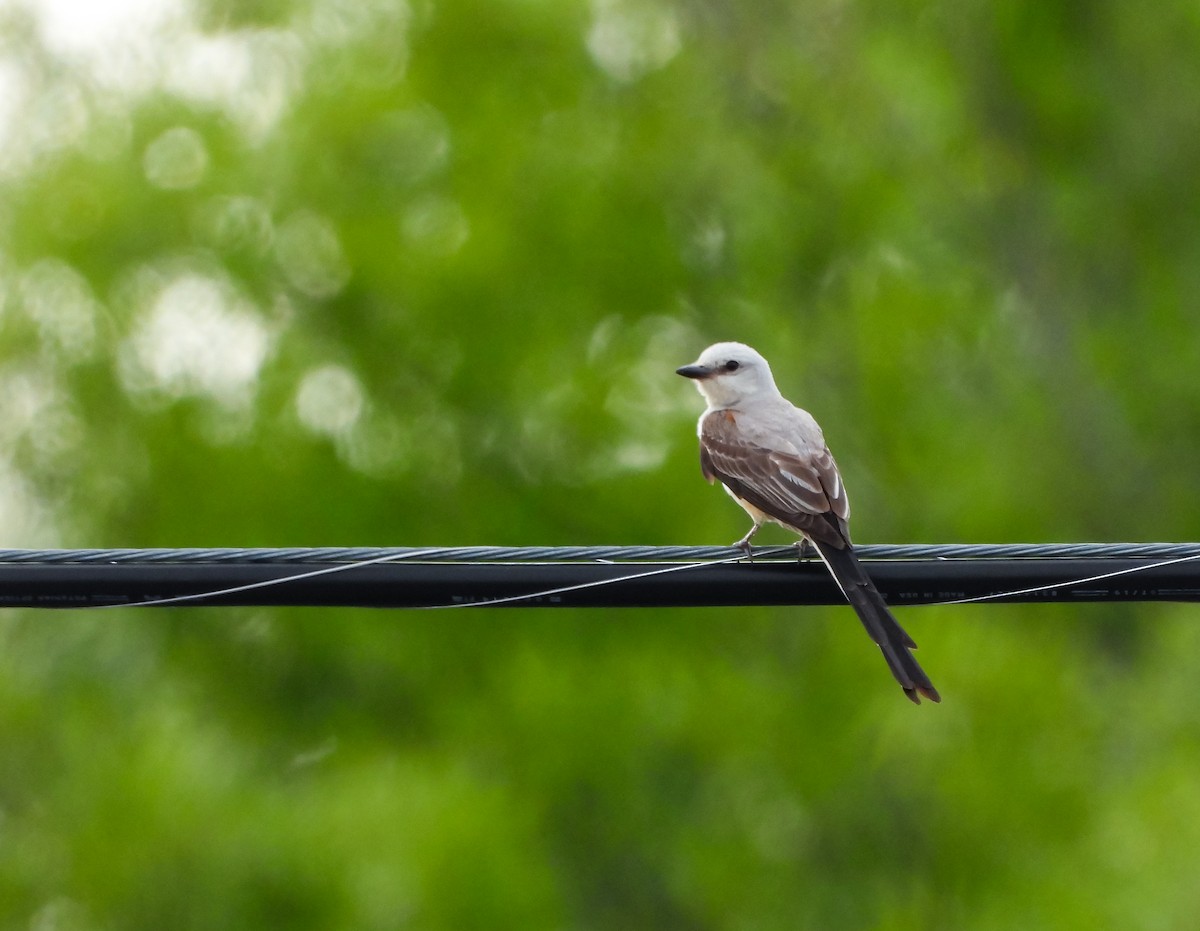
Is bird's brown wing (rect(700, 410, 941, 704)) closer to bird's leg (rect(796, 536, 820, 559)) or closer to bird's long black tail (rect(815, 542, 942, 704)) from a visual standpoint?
bird's long black tail (rect(815, 542, 942, 704))

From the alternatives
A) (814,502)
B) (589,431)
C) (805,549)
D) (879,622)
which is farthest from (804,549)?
(589,431)

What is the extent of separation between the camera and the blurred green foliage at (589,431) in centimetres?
1378

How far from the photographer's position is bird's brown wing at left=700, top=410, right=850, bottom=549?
17.8 ft

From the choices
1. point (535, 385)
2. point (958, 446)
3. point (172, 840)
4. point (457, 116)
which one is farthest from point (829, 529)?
point (457, 116)

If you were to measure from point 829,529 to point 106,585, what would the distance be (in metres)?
2.60

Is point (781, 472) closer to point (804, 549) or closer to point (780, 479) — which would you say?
point (780, 479)

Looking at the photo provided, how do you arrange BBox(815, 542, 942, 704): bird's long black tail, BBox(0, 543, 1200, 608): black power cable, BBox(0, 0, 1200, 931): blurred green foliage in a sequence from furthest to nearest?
BBox(0, 0, 1200, 931): blurred green foliage, BBox(815, 542, 942, 704): bird's long black tail, BBox(0, 543, 1200, 608): black power cable

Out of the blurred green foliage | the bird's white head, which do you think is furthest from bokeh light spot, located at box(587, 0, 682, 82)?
the bird's white head

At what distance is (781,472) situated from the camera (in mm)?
6004

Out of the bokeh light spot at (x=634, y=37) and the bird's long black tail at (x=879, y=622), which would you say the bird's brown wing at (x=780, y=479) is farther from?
the bokeh light spot at (x=634, y=37)

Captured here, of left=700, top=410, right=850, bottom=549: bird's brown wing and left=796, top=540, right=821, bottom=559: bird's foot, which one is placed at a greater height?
left=700, top=410, right=850, bottom=549: bird's brown wing

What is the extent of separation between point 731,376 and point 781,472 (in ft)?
4.97

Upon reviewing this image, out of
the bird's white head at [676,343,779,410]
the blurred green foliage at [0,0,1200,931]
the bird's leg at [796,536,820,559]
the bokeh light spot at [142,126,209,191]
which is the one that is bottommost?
the bird's leg at [796,536,820,559]

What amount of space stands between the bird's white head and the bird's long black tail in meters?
2.71
